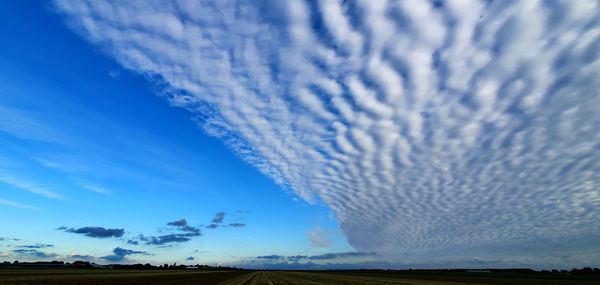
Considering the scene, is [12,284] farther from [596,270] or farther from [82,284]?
[596,270]

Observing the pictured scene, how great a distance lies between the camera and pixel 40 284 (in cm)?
3881

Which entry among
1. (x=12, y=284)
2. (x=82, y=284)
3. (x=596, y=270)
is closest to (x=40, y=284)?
(x=12, y=284)

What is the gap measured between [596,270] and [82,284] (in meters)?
164

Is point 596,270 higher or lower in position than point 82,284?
higher

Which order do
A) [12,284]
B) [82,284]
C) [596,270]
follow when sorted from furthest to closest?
[596,270] → [82,284] → [12,284]

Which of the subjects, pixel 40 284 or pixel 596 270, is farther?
pixel 596 270

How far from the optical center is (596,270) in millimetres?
144250

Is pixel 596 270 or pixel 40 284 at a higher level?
pixel 596 270

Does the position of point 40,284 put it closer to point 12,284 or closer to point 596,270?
point 12,284

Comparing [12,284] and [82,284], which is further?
[82,284]

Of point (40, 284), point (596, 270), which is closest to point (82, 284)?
point (40, 284)

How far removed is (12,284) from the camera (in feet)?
123

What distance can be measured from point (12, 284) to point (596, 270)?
560 ft

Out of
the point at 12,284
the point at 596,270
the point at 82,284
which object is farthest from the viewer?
the point at 596,270
